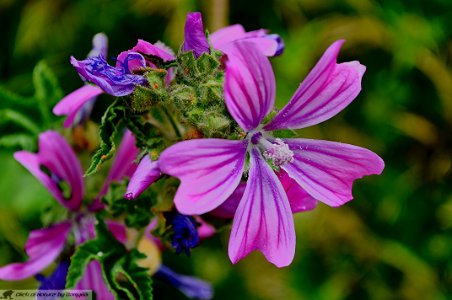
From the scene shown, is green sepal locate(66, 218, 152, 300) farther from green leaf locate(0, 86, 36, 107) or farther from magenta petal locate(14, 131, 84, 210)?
green leaf locate(0, 86, 36, 107)

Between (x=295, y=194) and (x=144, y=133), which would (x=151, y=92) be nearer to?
Result: (x=144, y=133)

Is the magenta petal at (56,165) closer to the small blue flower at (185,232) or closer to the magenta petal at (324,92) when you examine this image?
the small blue flower at (185,232)

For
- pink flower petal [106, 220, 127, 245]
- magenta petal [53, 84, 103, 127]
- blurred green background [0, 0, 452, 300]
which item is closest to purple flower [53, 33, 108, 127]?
magenta petal [53, 84, 103, 127]

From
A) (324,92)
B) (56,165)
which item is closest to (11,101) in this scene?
(56,165)

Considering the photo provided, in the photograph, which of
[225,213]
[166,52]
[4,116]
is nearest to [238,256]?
[225,213]

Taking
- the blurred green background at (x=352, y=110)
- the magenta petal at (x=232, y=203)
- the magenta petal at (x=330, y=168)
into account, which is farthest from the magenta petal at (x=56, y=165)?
the blurred green background at (x=352, y=110)

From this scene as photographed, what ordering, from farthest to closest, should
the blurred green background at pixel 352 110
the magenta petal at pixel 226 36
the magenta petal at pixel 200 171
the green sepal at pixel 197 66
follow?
1. the blurred green background at pixel 352 110
2. the magenta petal at pixel 226 36
3. the green sepal at pixel 197 66
4. the magenta petal at pixel 200 171
